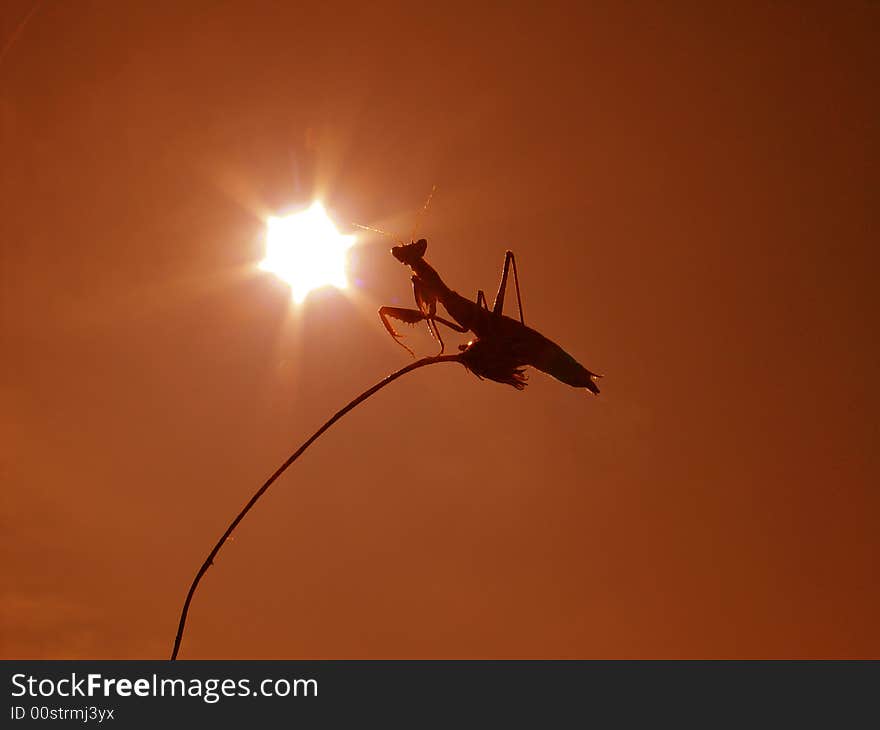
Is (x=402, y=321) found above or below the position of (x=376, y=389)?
above

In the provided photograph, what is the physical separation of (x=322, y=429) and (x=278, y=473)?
5.6 inches

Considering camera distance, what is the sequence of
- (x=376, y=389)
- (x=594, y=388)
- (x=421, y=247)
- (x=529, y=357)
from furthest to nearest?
(x=421, y=247)
(x=594, y=388)
(x=529, y=357)
(x=376, y=389)

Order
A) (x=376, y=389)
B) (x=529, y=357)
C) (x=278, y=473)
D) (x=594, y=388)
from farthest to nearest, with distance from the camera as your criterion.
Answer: (x=594, y=388)
(x=529, y=357)
(x=376, y=389)
(x=278, y=473)

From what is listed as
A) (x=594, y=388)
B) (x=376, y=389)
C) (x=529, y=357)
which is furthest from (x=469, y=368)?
(x=594, y=388)

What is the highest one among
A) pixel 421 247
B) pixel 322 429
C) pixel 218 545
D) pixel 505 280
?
pixel 421 247

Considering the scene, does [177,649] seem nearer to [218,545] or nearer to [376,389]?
[218,545]

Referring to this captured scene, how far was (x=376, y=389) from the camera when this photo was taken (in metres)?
1.67

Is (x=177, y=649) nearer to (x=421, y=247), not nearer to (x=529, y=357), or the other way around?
(x=529, y=357)

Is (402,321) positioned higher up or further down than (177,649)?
higher up

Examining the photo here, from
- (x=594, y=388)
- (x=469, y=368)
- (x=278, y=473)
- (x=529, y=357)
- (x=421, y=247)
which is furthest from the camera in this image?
(x=421, y=247)

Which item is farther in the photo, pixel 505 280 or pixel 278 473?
pixel 505 280

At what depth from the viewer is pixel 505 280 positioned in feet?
9.04

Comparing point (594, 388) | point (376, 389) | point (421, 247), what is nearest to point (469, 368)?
point (376, 389)

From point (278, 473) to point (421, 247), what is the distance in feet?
5.42
